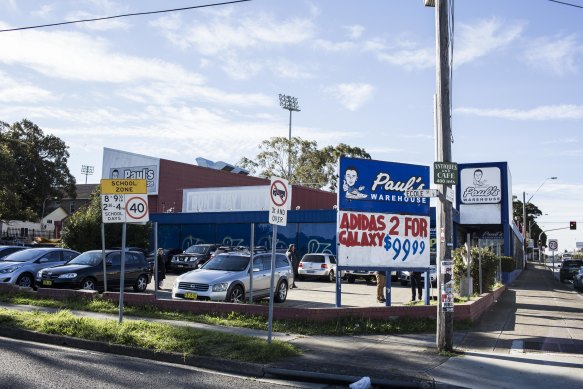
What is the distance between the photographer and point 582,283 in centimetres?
2712

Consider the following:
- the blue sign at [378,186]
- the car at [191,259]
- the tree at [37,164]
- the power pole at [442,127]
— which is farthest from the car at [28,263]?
the tree at [37,164]

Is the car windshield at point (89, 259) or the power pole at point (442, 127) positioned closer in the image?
the power pole at point (442, 127)

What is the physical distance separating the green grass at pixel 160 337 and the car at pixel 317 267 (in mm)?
18074

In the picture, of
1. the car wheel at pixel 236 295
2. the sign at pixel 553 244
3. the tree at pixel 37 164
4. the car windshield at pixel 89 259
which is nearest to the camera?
the car wheel at pixel 236 295

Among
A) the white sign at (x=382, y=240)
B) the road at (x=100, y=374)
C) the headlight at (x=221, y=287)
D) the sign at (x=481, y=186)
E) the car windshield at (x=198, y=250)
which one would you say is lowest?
the road at (x=100, y=374)

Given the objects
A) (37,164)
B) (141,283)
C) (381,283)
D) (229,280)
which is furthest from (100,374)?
(37,164)

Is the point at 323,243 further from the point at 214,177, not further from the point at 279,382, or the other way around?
the point at 279,382

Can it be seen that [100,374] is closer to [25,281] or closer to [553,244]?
[25,281]

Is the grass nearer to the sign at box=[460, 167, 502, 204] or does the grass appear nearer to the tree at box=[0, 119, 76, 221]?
the sign at box=[460, 167, 502, 204]

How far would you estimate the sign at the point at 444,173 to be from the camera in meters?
10.1

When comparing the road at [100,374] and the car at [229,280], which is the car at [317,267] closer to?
the car at [229,280]

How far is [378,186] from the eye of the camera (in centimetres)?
1461

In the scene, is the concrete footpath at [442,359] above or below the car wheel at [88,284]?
below

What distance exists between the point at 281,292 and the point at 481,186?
21884 mm
